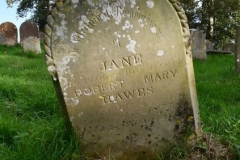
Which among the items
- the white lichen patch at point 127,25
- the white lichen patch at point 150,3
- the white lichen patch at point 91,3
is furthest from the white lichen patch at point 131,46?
the white lichen patch at point 91,3

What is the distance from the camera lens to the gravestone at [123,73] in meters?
3.19

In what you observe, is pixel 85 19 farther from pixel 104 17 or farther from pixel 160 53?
pixel 160 53

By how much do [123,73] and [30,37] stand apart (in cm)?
970

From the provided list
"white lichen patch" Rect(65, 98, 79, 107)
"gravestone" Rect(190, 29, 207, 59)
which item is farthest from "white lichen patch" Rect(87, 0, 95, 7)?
"gravestone" Rect(190, 29, 207, 59)

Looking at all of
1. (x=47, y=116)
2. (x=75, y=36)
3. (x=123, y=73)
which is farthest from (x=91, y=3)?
(x=47, y=116)

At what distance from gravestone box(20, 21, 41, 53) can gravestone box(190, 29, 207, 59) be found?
5145 mm

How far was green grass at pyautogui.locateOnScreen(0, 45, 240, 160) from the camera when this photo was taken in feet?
10.8

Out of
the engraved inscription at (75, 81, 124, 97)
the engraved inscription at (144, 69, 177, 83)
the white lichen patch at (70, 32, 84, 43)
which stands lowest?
the engraved inscription at (75, 81, 124, 97)

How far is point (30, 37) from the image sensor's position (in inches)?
488

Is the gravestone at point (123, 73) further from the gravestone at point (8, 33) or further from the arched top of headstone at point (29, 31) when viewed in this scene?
the gravestone at point (8, 33)

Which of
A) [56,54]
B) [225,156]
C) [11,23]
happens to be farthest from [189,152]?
[11,23]

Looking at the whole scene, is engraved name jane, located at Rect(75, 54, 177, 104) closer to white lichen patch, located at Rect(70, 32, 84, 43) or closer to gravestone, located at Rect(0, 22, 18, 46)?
white lichen patch, located at Rect(70, 32, 84, 43)

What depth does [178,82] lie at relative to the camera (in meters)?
3.39

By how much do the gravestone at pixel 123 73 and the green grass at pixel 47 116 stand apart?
0.81ft
